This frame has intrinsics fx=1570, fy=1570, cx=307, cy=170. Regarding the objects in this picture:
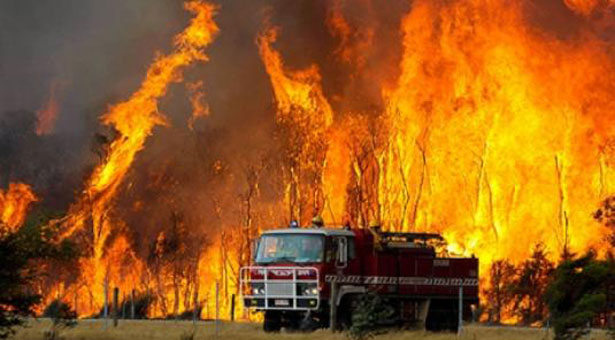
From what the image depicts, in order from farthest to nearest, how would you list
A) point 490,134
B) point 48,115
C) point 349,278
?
1. point 48,115
2. point 490,134
3. point 349,278

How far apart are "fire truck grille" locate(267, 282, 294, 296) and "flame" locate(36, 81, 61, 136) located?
50.7m

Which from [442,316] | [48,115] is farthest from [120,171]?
[442,316]

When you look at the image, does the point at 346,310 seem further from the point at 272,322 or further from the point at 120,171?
the point at 120,171

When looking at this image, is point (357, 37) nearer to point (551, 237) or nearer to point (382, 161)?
point (382, 161)

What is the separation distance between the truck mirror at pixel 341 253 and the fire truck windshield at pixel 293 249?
0.64 metres

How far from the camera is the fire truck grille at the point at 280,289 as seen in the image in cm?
4594

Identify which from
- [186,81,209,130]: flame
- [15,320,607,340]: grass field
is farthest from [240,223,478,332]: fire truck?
[186,81,209,130]: flame

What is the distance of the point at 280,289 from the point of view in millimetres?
46062

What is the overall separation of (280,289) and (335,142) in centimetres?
3263

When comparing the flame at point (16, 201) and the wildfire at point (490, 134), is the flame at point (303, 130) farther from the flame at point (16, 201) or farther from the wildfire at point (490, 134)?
the flame at point (16, 201)

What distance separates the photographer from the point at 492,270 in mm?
67062

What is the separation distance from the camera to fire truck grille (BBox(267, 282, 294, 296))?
151 feet

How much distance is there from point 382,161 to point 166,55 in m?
15.4

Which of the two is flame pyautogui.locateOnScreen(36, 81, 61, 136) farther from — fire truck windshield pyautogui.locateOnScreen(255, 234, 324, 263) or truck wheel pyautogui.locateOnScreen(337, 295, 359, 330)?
truck wheel pyautogui.locateOnScreen(337, 295, 359, 330)
